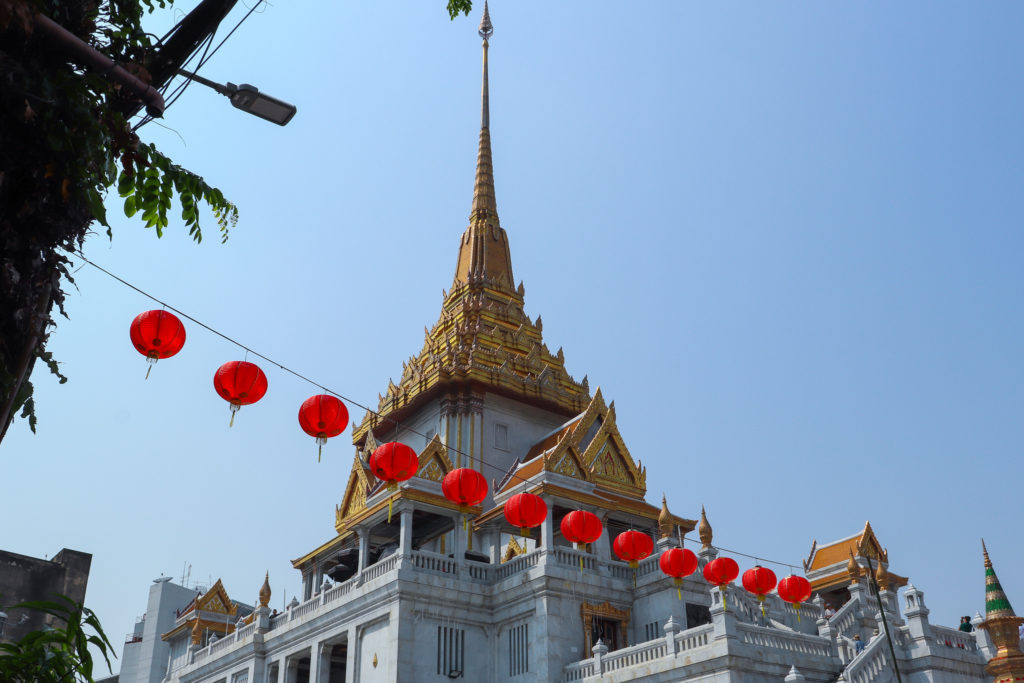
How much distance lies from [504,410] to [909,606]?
18.3 m

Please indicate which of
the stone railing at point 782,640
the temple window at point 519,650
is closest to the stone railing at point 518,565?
the temple window at point 519,650

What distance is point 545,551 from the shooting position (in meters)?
27.6

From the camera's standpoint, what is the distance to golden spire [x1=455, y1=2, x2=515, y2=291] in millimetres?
45125

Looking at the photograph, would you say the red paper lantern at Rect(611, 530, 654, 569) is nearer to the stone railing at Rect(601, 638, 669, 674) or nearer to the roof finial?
the stone railing at Rect(601, 638, 669, 674)

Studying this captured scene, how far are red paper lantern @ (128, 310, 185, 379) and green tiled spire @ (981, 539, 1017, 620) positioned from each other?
1439 centimetres

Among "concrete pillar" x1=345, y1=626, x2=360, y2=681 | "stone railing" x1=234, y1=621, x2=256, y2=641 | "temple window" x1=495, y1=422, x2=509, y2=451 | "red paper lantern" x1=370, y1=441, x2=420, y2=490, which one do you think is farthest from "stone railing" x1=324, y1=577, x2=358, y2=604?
"temple window" x1=495, y1=422, x2=509, y2=451

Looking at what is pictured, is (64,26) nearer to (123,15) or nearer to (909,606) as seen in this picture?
(123,15)

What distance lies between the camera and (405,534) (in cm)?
2823

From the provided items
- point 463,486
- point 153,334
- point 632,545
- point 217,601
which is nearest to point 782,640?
point 632,545

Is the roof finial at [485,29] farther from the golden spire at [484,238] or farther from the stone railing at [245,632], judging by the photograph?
the stone railing at [245,632]

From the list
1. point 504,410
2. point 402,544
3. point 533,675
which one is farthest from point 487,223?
point 533,675

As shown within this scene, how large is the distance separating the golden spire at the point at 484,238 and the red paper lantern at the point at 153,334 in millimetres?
29498

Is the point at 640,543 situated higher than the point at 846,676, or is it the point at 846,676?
the point at 640,543

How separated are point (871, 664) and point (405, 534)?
13.4m
